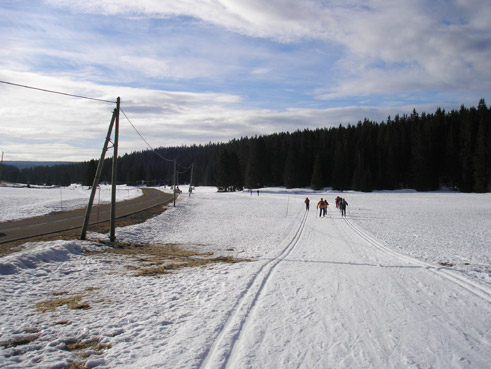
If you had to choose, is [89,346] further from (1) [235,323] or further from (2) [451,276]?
(2) [451,276]

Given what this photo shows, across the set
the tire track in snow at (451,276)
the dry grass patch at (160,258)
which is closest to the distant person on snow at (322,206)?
the tire track in snow at (451,276)

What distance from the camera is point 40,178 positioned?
7815 inches

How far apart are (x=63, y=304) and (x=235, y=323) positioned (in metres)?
3.79

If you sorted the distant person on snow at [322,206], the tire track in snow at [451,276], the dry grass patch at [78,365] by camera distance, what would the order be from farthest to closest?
the distant person on snow at [322,206]
the tire track in snow at [451,276]
the dry grass patch at [78,365]

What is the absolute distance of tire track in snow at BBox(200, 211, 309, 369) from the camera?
185 inches

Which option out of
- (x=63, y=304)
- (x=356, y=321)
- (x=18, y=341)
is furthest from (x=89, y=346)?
(x=356, y=321)

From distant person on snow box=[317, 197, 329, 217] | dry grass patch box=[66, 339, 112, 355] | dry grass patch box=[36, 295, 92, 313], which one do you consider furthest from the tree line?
dry grass patch box=[66, 339, 112, 355]

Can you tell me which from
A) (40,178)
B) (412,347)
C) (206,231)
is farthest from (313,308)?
(40,178)

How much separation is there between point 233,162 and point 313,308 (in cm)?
7567

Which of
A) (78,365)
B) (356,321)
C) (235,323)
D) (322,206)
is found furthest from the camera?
(322,206)

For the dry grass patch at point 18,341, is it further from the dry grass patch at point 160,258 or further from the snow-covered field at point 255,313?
the dry grass patch at point 160,258

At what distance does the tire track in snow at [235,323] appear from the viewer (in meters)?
4.69

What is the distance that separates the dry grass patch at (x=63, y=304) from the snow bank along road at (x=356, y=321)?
3.16 m

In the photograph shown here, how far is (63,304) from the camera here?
22.8 ft
